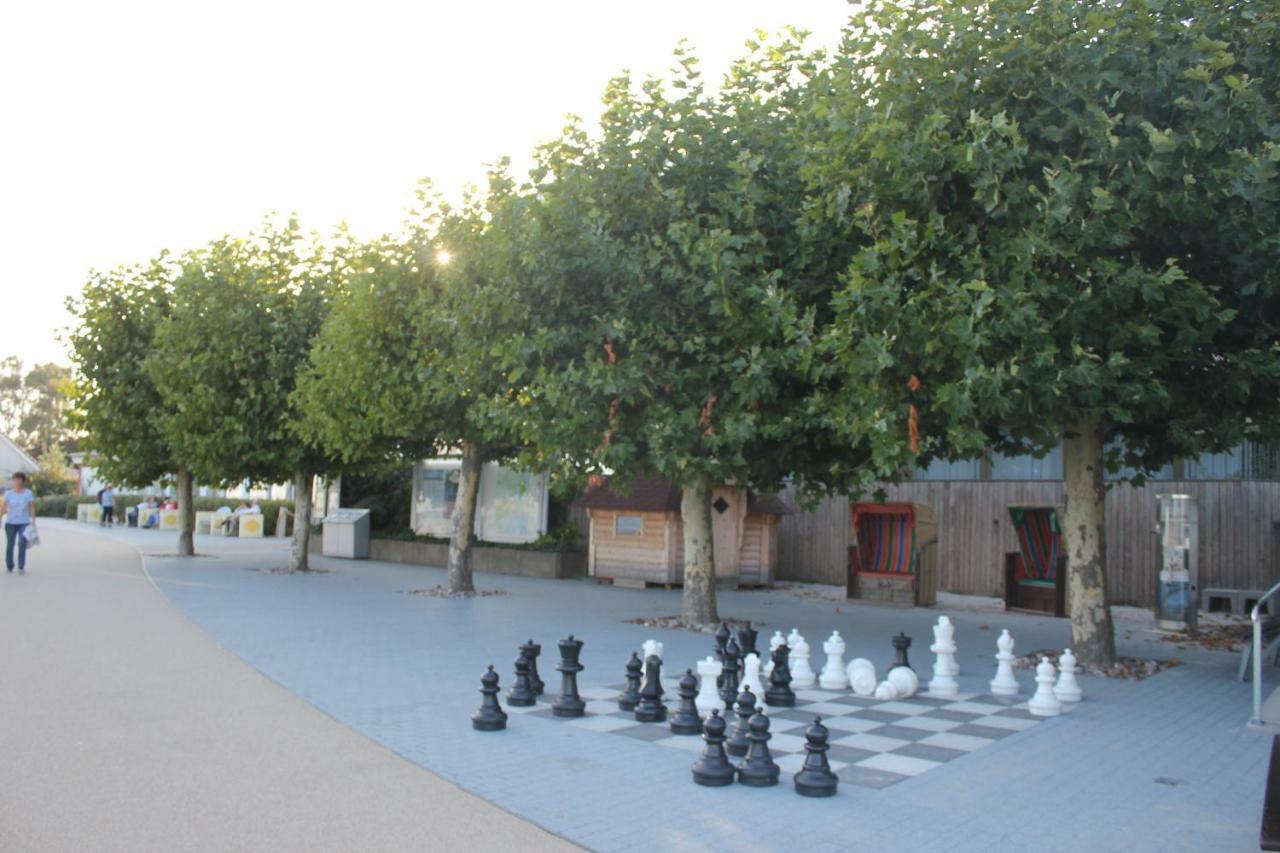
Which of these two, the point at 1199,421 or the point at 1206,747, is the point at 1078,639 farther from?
the point at 1206,747

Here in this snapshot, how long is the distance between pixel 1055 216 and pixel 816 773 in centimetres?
562

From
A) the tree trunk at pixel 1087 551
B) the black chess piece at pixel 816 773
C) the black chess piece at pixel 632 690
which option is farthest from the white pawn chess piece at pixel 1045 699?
the black chess piece at pixel 816 773

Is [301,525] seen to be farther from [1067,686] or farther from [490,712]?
[1067,686]

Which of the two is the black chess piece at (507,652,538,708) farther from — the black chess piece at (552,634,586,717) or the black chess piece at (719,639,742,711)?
the black chess piece at (719,639,742,711)

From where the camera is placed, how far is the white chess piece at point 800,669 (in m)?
10.2

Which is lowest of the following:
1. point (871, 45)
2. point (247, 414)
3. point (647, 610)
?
point (647, 610)

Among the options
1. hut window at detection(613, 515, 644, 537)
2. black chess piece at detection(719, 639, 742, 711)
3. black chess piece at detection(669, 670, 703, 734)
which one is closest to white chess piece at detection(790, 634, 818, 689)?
black chess piece at detection(719, 639, 742, 711)

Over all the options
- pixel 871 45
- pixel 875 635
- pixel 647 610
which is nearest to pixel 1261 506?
pixel 875 635

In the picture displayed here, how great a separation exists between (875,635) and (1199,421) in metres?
5.49

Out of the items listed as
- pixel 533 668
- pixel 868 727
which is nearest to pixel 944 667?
pixel 868 727

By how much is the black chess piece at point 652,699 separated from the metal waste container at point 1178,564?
34.7 feet

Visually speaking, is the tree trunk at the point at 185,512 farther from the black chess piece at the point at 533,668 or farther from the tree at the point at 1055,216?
the tree at the point at 1055,216

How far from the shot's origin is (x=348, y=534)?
3014 centimetres

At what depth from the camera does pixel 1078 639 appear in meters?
12.2
